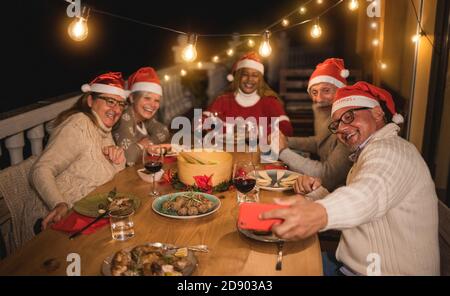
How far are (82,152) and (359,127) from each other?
1.53m

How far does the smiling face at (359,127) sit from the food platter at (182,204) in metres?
0.66

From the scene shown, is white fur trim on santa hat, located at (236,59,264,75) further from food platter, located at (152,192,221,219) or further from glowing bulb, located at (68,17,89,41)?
food platter, located at (152,192,221,219)

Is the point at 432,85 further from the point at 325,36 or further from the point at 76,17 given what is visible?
the point at 325,36

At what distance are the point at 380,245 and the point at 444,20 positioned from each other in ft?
9.16

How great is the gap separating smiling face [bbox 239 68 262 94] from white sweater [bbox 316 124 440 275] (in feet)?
8.55

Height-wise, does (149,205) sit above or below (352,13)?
below

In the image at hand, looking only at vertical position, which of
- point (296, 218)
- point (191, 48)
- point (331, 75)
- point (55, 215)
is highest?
point (191, 48)

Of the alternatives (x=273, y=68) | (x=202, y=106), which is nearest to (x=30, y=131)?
(x=202, y=106)

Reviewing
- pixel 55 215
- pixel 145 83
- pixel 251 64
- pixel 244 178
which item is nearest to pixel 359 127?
pixel 244 178

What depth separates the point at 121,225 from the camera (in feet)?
5.54

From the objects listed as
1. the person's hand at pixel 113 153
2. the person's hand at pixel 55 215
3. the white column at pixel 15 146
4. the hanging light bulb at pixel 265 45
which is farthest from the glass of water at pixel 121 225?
the hanging light bulb at pixel 265 45

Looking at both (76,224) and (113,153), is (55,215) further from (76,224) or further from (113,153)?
(113,153)

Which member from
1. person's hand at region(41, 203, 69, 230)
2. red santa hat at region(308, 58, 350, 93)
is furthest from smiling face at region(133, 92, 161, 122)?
person's hand at region(41, 203, 69, 230)
